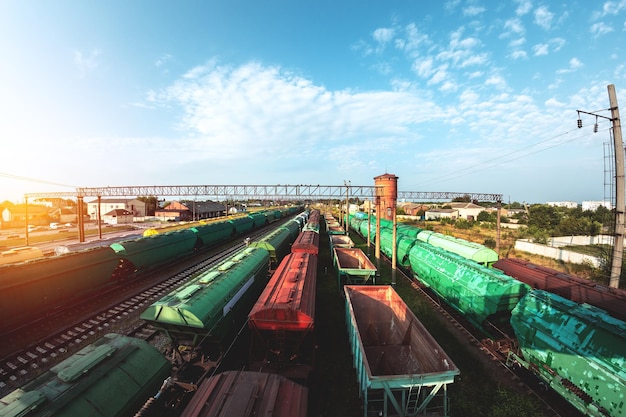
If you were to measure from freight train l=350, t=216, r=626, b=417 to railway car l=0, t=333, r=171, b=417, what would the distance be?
1170cm

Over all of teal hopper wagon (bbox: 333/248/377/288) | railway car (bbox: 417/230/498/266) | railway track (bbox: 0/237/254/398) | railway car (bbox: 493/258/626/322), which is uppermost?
railway car (bbox: 417/230/498/266)

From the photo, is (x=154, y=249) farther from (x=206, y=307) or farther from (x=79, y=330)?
(x=206, y=307)

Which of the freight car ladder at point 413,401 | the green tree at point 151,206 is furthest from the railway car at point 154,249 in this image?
the green tree at point 151,206

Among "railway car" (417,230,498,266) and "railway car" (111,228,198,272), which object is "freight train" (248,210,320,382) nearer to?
"railway car" (417,230,498,266)

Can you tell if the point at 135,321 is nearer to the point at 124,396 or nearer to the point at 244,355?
the point at 244,355

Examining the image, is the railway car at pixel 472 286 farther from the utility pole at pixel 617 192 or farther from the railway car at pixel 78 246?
the railway car at pixel 78 246

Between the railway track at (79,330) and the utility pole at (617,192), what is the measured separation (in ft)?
79.0

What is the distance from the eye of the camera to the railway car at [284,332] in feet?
29.7

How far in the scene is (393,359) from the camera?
10.6 meters

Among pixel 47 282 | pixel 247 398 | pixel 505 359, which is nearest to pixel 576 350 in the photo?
pixel 505 359

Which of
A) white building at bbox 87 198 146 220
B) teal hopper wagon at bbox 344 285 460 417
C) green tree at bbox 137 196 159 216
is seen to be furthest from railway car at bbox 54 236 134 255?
green tree at bbox 137 196 159 216

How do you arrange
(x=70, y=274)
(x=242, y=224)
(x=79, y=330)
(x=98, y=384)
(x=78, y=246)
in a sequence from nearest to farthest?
(x=98, y=384), (x=79, y=330), (x=70, y=274), (x=78, y=246), (x=242, y=224)

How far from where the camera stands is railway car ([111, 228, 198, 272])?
1914 cm

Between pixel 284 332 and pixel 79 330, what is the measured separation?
11.1 meters
